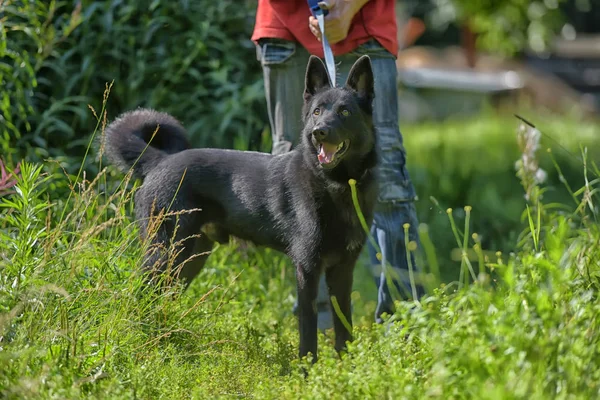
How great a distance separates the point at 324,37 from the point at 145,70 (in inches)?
80.2

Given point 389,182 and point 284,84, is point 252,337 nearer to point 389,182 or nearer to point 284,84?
point 389,182

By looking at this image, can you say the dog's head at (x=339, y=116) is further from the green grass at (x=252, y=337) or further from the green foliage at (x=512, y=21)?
the green foliage at (x=512, y=21)

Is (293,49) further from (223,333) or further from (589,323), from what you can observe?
(589,323)

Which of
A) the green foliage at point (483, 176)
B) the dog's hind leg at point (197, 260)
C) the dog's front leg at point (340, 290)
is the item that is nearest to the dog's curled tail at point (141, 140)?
the dog's hind leg at point (197, 260)

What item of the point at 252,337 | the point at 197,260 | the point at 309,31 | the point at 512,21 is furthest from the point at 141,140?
Result: the point at 512,21

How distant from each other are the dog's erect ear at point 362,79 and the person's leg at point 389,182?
0.28 meters

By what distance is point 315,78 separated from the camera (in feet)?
11.9

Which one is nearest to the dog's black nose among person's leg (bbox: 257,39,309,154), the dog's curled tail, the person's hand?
the person's hand

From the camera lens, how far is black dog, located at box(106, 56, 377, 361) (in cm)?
350

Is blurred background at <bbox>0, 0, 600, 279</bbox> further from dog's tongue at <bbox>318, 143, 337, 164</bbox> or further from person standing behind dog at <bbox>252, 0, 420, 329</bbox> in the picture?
dog's tongue at <bbox>318, 143, 337, 164</bbox>

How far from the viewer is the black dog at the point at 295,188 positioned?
138 inches

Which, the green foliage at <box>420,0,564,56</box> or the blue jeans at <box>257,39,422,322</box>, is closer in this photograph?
the blue jeans at <box>257,39,422,322</box>

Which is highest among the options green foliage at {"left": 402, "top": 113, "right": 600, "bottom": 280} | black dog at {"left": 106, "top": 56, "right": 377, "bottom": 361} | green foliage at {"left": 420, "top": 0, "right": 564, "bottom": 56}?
black dog at {"left": 106, "top": 56, "right": 377, "bottom": 361}

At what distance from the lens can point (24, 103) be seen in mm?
4926
